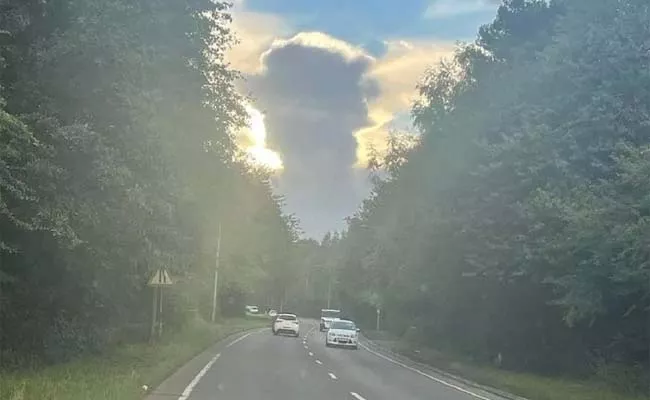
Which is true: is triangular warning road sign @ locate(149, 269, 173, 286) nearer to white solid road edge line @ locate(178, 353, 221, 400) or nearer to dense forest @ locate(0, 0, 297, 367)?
dense forest @ locate(0, 0, 297, 367)

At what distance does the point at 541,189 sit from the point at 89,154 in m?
15.1

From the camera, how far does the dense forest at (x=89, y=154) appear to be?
20422mm

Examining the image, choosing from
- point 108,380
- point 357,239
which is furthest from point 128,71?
point 357,239

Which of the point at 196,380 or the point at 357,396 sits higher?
the point at 196,380

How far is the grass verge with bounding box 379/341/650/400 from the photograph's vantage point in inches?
975

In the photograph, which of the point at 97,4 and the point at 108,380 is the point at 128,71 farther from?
the point at 108,380

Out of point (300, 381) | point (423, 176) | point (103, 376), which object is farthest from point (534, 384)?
point (423, 176)

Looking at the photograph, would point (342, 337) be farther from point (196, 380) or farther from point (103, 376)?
point (103, 376)

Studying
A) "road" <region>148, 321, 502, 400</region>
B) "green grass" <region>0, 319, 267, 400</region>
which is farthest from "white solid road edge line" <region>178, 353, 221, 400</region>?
"green grass" <region>0, 319, 267, 400</region>

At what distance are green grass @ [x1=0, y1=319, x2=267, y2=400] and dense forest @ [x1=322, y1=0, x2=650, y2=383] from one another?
11.3m

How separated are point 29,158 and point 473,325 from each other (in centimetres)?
2786

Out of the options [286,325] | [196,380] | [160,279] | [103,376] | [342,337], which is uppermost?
[160,279]

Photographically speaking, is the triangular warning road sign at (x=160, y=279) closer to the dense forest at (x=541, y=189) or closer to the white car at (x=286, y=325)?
the dense forest at (x=541, y=189)

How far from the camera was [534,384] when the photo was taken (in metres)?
28.7
